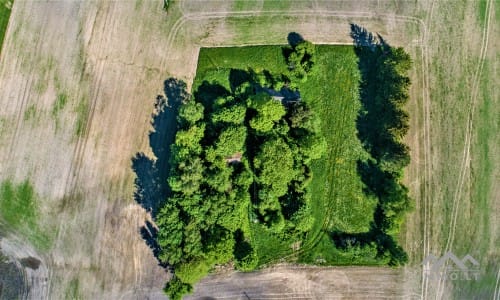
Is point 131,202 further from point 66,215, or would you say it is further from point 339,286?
point 339,286

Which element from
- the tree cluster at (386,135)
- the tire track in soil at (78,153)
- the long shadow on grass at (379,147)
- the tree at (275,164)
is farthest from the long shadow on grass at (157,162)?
the tree cluster at (386,135)

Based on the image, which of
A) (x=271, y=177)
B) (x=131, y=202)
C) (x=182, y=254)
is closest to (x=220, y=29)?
(x=271, y=177)

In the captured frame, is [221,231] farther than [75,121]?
No

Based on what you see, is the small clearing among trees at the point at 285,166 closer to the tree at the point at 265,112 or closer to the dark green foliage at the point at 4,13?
the tree at the point at 265,112

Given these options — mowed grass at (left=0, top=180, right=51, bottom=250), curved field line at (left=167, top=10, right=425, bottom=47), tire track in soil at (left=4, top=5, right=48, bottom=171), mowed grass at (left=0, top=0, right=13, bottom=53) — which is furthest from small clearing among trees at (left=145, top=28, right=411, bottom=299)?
mowed grass at (left=0, top=0, right=13, bottom=53)

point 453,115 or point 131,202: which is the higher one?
point 453,115

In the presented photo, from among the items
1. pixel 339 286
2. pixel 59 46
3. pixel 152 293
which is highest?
pixel 59 46

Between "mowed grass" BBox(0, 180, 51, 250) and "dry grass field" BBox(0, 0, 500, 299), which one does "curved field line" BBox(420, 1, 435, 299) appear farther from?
"mowed grass" BBox(0, 180, 51, 250)
